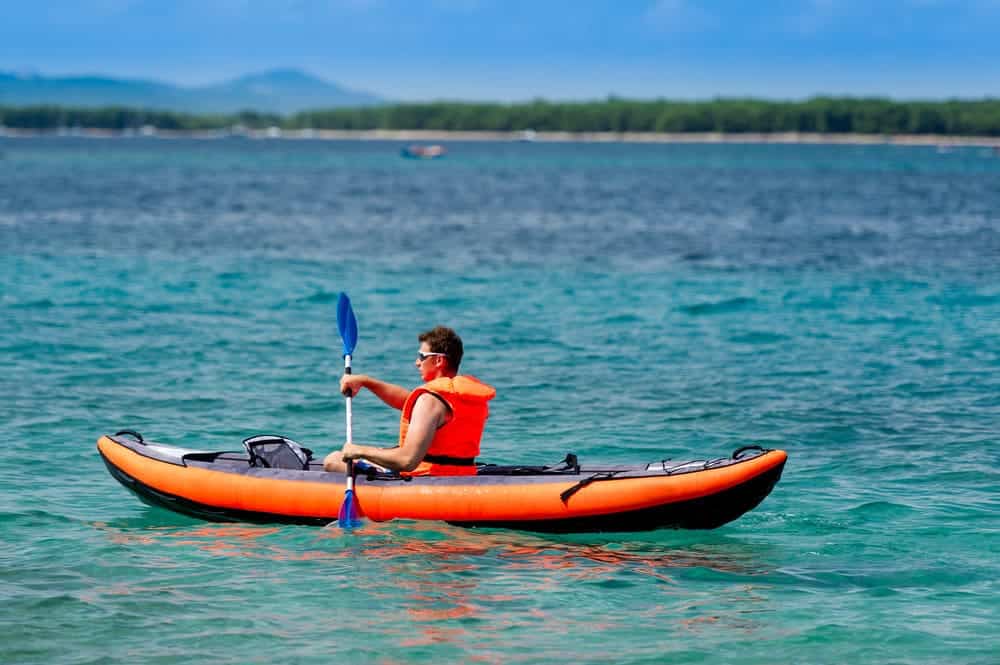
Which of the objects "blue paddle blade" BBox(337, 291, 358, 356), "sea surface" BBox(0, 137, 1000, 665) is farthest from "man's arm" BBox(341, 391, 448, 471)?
"blue paddle blade" BBox(337, 291, 358, 356)

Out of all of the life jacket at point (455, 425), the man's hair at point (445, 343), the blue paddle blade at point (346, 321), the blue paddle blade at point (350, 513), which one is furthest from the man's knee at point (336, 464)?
the blue paddle blade at point (346, 321)

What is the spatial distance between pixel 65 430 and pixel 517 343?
23.4ft

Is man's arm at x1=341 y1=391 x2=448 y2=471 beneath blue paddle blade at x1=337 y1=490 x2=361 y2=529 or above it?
above

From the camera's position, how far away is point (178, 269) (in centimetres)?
2588

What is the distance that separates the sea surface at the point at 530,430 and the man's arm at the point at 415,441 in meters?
0.44

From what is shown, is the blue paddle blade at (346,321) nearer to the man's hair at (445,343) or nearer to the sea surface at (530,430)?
the man's hair at (445,343)

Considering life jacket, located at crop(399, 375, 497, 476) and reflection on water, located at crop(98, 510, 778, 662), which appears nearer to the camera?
reflection on water, located at crop(98, 510, 778, 662)

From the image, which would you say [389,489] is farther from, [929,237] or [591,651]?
[929,237]

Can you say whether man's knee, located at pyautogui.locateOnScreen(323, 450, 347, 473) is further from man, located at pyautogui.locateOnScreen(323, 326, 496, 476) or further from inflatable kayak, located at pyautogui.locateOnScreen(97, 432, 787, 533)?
man, located at pyautogui.locateOnScreen(323, 326, 496, 476)

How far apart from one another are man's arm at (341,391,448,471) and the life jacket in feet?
0.21

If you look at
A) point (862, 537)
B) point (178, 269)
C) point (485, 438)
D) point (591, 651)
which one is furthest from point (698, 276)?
point (591, 651)

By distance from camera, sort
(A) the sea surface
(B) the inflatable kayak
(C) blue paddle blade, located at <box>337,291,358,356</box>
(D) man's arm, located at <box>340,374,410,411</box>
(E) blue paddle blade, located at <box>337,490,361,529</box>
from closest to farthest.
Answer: (A) the sea surface < (B) the inflatable kayak < (E) blue paddle blade, located at <box>337,490,361,529</box> < (D) man's arm, located at <box>340,374,410,411</box> < (C) blue paddle blade, located at <box>337,291,358,356</box>

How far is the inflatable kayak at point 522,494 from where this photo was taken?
8.44 metres

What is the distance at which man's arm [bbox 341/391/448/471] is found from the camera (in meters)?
8.45
